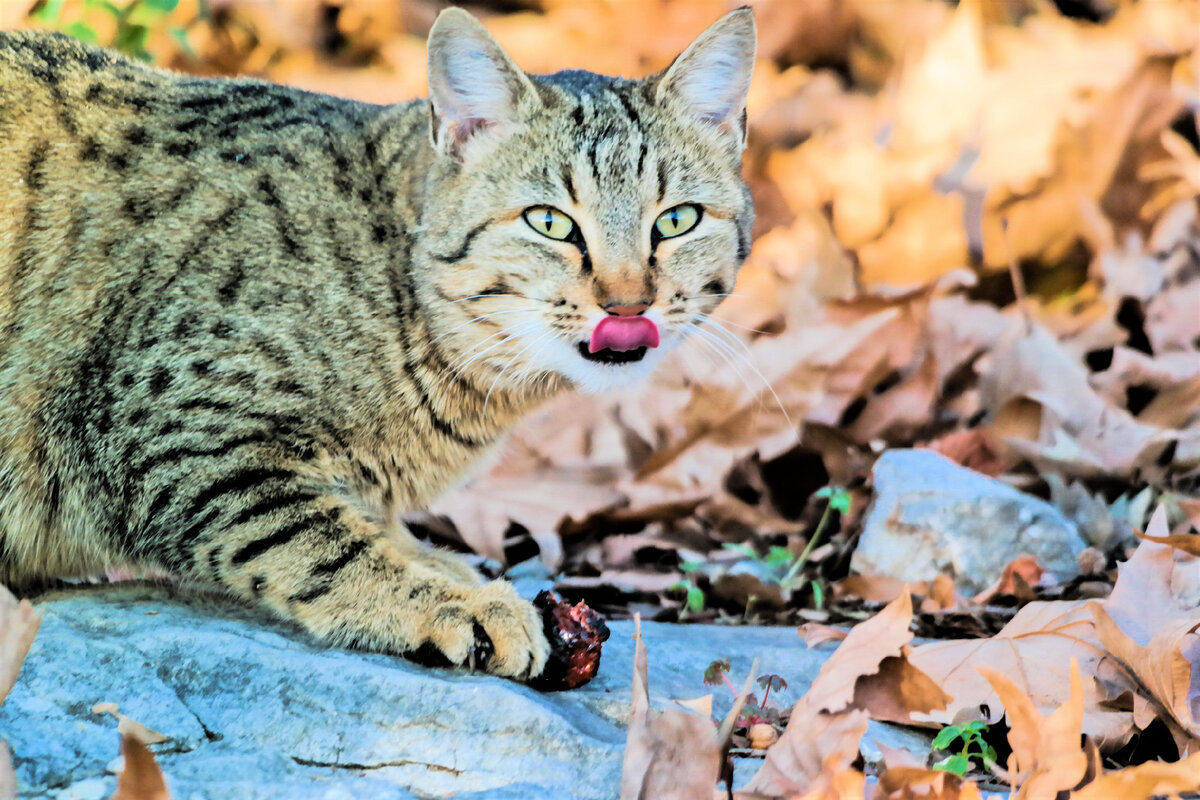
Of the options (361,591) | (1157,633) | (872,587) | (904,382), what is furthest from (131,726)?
(904,382)

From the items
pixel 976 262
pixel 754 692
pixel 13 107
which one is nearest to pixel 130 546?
pixel 13 107

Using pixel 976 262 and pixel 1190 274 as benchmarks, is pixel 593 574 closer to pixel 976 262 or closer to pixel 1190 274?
pixel 976 262

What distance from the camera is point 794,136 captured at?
552 centimetres

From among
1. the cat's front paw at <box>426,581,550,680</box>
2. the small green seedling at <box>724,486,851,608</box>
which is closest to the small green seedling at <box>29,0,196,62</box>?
the small green seedling at <box>724,486,851,608</box>

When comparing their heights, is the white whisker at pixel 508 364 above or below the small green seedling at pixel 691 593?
above

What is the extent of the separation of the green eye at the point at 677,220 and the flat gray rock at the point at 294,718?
106 cm

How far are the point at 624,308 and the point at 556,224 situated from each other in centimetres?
28

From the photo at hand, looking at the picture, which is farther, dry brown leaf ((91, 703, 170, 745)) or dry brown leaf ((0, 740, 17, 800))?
dry brown leaf ((91, 703, 170, 745))

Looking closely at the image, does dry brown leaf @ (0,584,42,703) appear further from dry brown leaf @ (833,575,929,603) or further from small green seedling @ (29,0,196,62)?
small green seedling @ (29,0,196,62)

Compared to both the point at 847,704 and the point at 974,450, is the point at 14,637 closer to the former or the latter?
the point at 847,704

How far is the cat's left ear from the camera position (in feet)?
9.21

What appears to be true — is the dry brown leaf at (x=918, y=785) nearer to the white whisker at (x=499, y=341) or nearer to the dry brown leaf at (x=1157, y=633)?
the dry brown leaf at (x=1157, y=633)

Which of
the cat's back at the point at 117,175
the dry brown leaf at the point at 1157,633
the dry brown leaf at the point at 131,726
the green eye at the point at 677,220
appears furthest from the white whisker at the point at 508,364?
the dry brown leaf at the point at 1157,633

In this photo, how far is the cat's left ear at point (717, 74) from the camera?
2.81 meters
